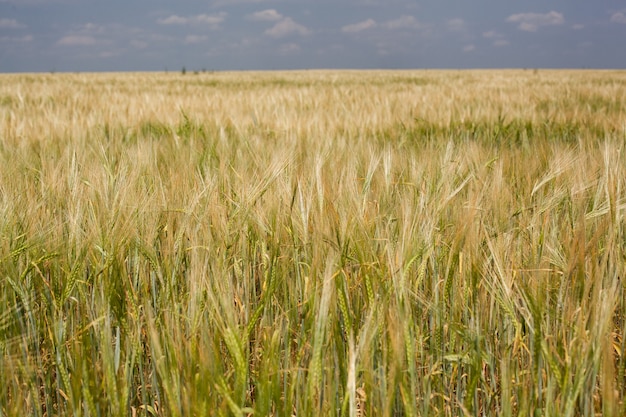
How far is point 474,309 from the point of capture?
0.98 meters

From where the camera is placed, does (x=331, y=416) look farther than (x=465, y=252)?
No

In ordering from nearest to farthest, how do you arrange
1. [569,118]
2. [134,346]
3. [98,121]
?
[134,346] → [98,121] → [569,118]

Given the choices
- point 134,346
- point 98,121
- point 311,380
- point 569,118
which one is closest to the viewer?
point 311,380

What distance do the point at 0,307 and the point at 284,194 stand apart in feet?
2.05

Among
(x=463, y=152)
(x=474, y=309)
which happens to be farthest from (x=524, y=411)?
(x=463, y=152)

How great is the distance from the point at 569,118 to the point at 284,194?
3347 mm

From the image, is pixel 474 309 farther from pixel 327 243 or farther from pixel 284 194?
pixel 284 194

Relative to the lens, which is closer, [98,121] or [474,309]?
[474,309]

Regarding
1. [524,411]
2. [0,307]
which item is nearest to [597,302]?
[524,411]

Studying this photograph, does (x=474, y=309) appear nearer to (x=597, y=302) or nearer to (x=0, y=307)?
(x=597, y=302)

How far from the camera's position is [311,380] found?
2.10ft

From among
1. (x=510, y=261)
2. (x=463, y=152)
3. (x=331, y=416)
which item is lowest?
(x=331, y=416)

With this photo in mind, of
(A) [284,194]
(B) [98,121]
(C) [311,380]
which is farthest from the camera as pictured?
(B) [98,121]

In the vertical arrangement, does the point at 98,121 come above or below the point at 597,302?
above
